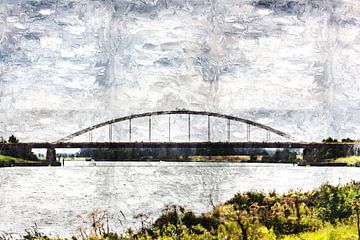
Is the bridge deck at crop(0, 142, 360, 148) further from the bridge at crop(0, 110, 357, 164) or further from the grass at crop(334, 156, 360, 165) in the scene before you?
the grass at crop(334, 156, 360, 165)

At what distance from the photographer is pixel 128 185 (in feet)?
21.0

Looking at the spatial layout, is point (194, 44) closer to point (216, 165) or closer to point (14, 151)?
point (216, 165)

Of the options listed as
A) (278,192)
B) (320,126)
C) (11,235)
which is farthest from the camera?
(278,192)

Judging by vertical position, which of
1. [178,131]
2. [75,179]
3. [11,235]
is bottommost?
[11,235]

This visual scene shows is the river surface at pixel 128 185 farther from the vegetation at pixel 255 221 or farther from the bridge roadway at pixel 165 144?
the bridge roadway at pixel 165 144

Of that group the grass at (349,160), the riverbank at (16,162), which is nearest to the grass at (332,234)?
the grass at (349,160)

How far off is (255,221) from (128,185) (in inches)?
56.2

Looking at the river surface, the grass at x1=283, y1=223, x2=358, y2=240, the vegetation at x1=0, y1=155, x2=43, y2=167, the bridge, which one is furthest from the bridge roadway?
the grass at x1=283, y1=223, x2=358, y2=240

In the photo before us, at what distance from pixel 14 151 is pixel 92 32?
1.49m

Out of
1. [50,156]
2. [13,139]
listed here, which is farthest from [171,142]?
→ [13,139]

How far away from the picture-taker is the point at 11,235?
5832mm

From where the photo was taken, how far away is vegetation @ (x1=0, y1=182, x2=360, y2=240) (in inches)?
223

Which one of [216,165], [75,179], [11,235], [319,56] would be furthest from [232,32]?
[11,235]

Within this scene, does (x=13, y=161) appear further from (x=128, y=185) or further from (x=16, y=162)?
(x=128, y=185)
